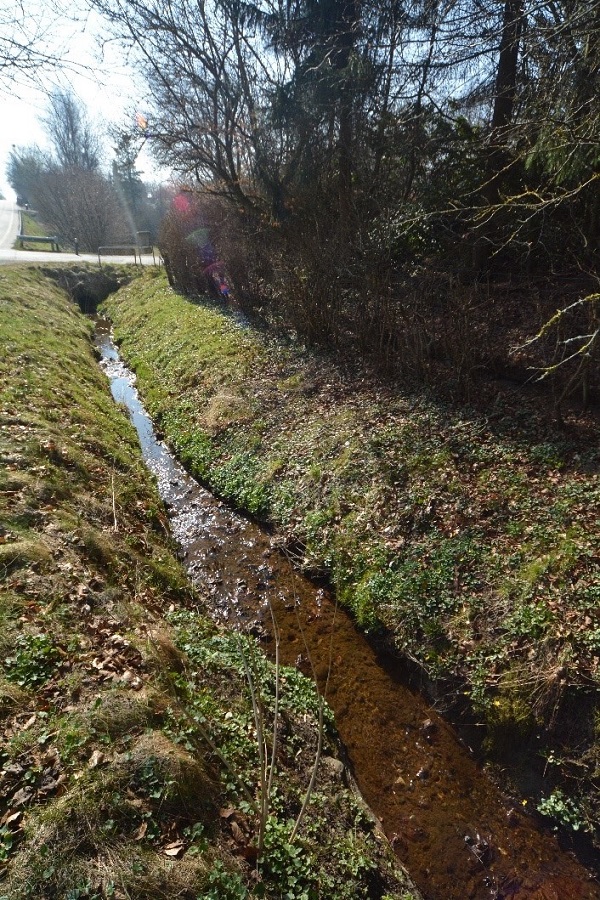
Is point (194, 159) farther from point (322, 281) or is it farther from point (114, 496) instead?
point (114, 496)

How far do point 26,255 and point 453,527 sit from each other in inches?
1220

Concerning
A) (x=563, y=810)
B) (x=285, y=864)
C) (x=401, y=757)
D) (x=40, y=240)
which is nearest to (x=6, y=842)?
(x=285, y=864)

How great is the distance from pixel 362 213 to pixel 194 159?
8.84m

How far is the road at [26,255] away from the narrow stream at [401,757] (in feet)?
80.3

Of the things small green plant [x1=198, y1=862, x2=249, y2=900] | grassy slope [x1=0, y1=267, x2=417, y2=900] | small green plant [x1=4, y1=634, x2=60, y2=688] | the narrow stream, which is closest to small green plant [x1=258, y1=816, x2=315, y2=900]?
grassy slope [x1=0, y1=267, x2=417, y2=900]

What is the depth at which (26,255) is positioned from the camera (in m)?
28.1

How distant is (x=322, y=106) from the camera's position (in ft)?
41.3

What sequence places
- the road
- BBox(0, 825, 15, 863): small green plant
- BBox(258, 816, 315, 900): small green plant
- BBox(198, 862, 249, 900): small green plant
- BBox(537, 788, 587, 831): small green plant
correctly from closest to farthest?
BBox(0, 825, 15, 863): small green plant → BBox(198, 862, 249, 900): small green plant → BBox(258, 816, 315, 900): small green plant → BBox(537, 788, 587, 831): small green plant → the road

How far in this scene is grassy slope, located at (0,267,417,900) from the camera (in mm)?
2799

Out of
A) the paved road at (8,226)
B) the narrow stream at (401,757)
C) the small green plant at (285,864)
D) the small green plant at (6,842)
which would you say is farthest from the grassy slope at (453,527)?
the paved road at (8,226)

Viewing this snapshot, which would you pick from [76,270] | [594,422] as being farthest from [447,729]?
[76,270]

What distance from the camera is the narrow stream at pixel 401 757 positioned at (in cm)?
377

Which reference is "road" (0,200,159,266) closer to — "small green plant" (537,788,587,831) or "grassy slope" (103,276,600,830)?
"grassy slope" (103,276,600,830)

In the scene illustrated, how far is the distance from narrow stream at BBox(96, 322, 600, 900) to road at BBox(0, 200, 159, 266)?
24.5 metres
